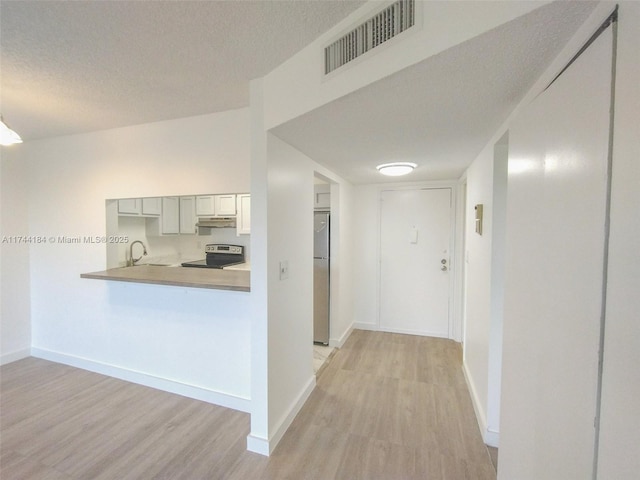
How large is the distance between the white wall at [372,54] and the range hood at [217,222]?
2384mm

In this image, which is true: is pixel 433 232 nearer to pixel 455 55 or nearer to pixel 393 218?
pixel 393 218

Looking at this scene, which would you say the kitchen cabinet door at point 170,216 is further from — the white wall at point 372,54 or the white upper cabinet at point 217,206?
the white wall at point 372,54

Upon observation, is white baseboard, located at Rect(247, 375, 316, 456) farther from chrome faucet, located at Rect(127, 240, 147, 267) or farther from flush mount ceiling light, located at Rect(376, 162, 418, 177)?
chrome faucet, located at Rect(127, 240, 147, 267)

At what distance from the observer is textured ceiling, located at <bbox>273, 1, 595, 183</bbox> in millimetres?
873

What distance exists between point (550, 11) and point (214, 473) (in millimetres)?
2497

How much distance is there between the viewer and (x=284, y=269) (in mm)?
1959

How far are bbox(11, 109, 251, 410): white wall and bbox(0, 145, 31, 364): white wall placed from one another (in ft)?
0.24

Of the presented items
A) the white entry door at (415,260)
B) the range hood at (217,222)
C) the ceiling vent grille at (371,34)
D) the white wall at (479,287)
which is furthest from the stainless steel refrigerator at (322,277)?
the ceiling vent grille at (371,34)

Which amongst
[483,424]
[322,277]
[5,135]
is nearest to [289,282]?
[322,277]

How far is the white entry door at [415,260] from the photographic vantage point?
3.63 meters

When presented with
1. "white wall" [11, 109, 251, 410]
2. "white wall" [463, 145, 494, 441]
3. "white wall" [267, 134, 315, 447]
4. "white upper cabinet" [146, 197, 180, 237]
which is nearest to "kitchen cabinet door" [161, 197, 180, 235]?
"white upper cabinet" [146, 197, 180, 237]

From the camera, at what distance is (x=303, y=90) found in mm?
1447

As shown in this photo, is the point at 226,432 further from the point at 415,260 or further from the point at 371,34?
the point at 415,260

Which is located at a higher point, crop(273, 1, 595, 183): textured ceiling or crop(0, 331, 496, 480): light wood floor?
crop(273, 1, 595, 183): textured ceiling
